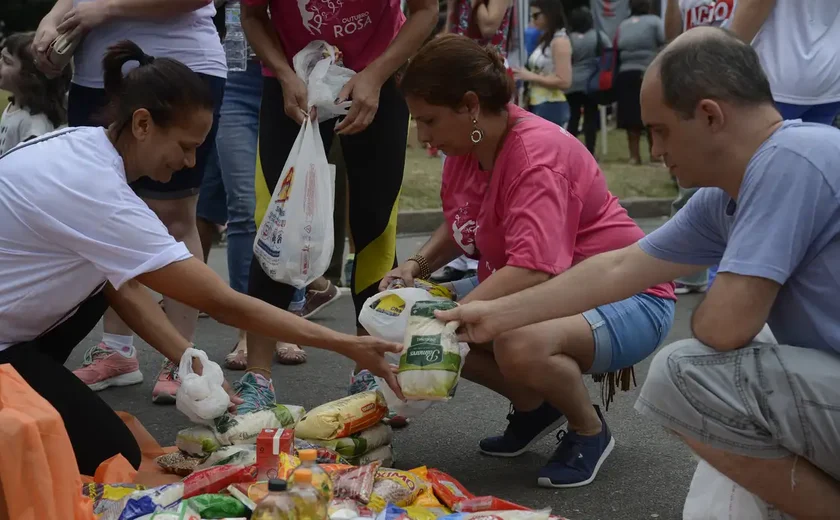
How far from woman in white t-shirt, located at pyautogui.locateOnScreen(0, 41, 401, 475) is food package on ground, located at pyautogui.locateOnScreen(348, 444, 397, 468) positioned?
0.99 feet

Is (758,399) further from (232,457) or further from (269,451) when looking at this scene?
(232,457)

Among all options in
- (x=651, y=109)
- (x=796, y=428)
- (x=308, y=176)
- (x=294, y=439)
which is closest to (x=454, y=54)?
(x=308, y=176)

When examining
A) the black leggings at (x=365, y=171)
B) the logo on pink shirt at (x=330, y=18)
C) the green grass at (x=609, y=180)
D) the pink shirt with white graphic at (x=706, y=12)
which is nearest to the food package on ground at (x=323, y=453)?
the black leggings at (x=365, y=171)

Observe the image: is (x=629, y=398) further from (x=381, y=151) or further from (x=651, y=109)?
(x=651, y=109)

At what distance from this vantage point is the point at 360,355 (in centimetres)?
285

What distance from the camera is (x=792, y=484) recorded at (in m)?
2.23

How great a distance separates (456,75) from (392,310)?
70 centimetres

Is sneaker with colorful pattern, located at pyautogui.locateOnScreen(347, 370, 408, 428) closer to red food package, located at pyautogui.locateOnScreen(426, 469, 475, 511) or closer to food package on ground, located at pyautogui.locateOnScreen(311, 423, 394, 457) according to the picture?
food package on ground, located at pyautogui.locateOnScreen(311, 423, 394, 457)

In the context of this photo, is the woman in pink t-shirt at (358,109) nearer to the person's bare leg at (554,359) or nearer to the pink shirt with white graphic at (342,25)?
the pink shirt with white graphic at (342,25)

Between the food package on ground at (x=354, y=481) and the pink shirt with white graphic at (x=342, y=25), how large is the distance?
156 centimetres

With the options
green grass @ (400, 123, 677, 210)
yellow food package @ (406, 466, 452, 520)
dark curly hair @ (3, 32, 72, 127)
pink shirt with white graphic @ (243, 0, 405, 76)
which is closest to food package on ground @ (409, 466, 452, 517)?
yellow food package @ (406, 466, 452, 520)

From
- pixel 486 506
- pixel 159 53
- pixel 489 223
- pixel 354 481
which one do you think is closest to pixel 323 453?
pixel 354 481

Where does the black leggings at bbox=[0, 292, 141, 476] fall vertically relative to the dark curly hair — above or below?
below

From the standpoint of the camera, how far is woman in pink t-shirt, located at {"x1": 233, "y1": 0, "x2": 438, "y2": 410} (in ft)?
11.7
